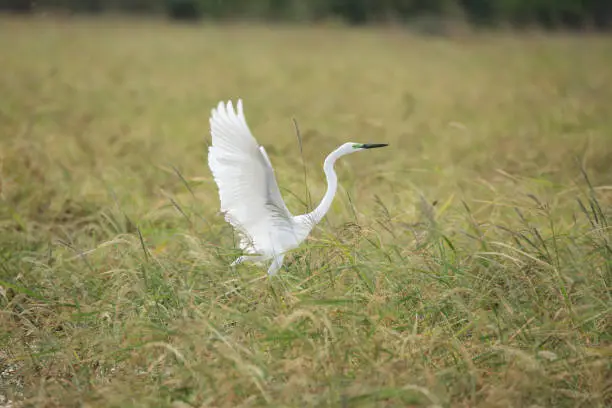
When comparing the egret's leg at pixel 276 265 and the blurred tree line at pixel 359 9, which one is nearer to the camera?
the egret's leg at pixel 276 265

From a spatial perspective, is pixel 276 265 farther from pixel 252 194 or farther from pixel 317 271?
pixel 252 194

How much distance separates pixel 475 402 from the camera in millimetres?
2746

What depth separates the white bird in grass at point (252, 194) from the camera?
10.6 feet

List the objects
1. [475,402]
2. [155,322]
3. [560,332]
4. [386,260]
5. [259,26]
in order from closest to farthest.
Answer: [475,402]
[560,332]
[155,322]
[386,260]
[259,26]

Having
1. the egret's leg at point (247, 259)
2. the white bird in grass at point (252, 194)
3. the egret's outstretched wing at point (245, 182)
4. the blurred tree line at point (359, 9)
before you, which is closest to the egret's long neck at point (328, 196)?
the white bird in grass at point (252, 194)

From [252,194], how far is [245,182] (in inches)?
3.0

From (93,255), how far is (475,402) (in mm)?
2403

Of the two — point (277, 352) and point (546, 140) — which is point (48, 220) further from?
point (546, 140)

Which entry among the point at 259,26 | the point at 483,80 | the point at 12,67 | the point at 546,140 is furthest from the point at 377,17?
the point at 546,140

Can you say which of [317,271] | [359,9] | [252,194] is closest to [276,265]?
[317,271]

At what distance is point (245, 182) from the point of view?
3445 mm

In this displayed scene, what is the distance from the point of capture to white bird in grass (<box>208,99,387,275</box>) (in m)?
3.23

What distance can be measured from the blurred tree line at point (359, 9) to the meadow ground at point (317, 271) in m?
15.4

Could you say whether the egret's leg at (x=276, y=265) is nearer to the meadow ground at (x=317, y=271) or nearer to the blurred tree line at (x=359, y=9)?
the meadow ground at (x=317, y=271)
